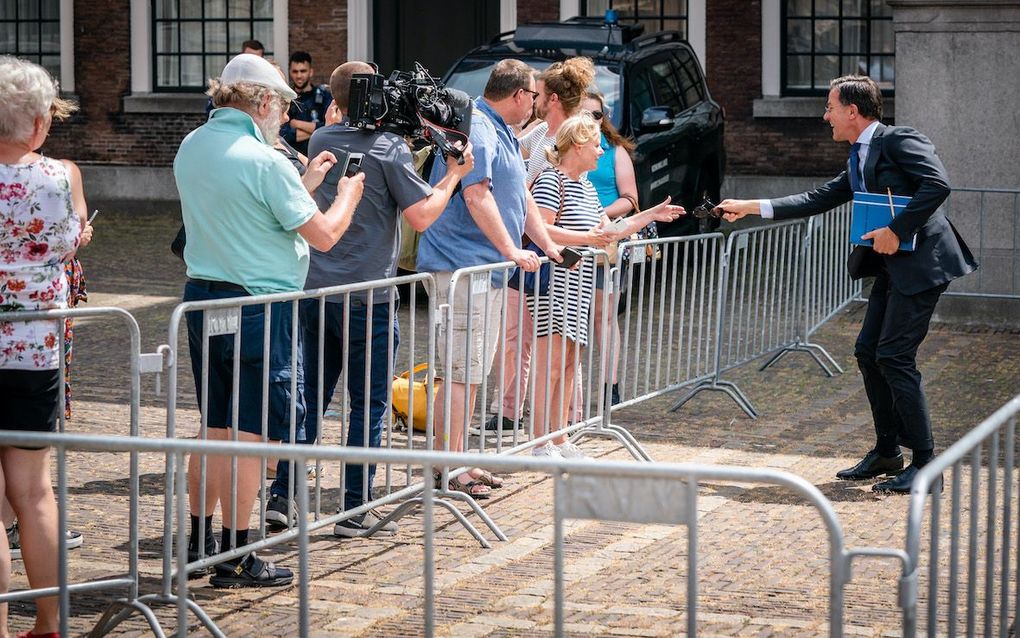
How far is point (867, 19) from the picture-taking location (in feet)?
65.2

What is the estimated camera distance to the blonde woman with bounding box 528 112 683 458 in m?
7.84

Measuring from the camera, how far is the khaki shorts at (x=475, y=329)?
704 cm

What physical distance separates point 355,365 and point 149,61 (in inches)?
647

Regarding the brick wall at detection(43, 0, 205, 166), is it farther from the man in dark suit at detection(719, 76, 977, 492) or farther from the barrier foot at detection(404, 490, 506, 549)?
the barrier foot at detection(404, 490, 506, 549)

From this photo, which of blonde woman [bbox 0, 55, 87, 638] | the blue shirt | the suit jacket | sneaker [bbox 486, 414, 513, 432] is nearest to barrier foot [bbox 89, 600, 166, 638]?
blonde woman [bbox 0, 55, 87, 638]

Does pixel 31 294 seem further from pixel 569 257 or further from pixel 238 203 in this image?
pixel 569 257

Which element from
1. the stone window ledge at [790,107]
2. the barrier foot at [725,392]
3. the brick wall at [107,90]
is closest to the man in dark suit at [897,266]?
the barrier foot at [725,392]

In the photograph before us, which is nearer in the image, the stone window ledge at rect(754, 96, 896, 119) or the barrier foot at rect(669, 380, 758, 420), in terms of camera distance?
the barrier foot at rect(669, 380, 758, 420)

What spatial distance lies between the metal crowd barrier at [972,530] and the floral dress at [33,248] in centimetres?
282

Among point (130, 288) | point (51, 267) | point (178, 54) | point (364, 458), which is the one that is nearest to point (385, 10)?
point (178, 54)

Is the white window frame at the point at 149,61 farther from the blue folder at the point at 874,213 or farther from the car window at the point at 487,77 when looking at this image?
the blue folder at the point at 874,213

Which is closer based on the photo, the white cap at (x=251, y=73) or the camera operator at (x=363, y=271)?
the white cap at (x=251, y=73)

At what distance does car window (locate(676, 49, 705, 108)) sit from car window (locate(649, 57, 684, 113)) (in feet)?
0.48

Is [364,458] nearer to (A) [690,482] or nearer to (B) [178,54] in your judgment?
(A) [690,482]
